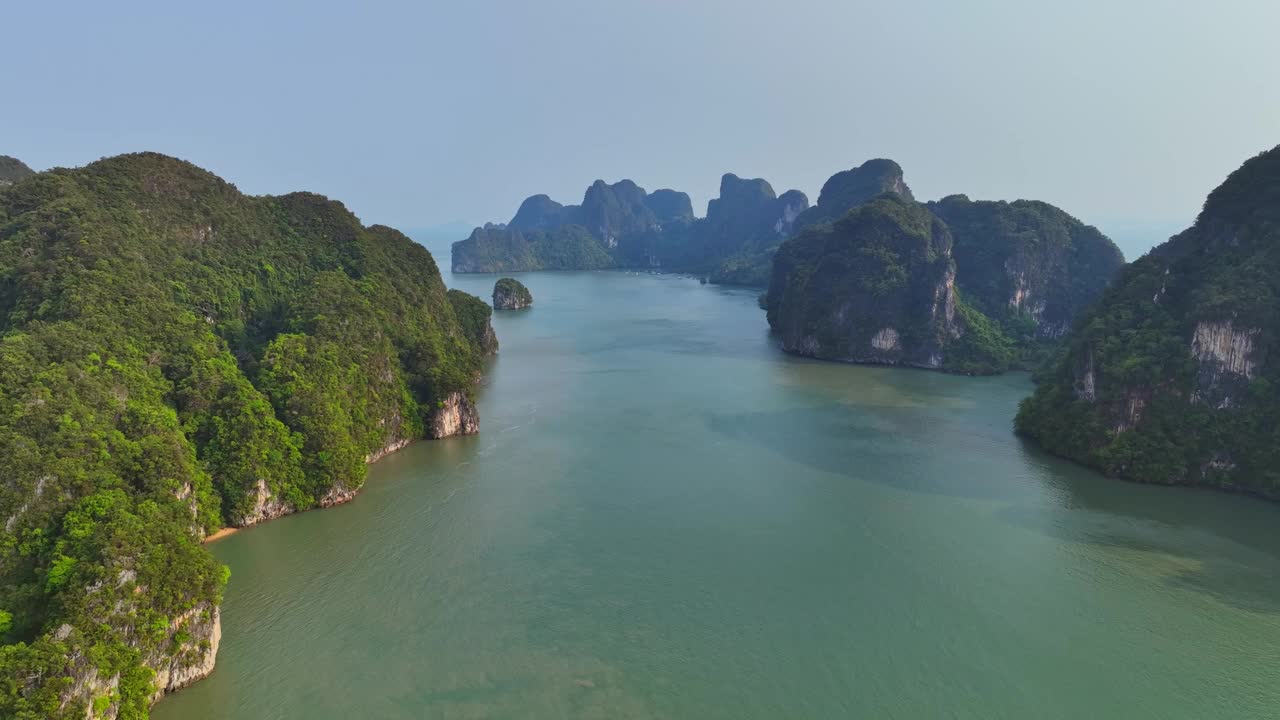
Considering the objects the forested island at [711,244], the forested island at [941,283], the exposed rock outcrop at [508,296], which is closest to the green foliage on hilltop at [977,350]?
the forested island at [941,283]

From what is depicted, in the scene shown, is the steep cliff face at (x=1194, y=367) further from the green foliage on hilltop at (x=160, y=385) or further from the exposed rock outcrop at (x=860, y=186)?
the exposed rock outcrop at (x=860, y=186)

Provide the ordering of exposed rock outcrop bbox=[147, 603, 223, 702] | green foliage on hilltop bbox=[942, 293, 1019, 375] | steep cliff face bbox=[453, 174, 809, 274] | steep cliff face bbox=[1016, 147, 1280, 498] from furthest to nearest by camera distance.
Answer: steep cliff face bbox=[453, 174, 809, 274] < green foliage on hilltop bbox=[942, 293, 1019, 375] < steep cliff face bbox=[1016, 147, 1280, 498] < exposed rock outcrop bbox=[147, 603, 223, 702]

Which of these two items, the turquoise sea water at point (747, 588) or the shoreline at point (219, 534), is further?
the shoreline at point (219, 534)

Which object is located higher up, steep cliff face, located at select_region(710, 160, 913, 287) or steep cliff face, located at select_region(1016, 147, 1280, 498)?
steep cliff face, located at select_region(710, 160, 913, 287)

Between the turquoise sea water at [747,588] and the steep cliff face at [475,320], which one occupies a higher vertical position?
the steep cliff face at [475,320]

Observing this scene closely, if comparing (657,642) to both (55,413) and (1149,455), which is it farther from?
(1149,455)

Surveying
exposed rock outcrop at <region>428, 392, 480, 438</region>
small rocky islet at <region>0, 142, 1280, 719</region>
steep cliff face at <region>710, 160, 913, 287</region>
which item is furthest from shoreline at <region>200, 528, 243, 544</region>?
steep cliff face at <region>710, 160, 913, 287</region>

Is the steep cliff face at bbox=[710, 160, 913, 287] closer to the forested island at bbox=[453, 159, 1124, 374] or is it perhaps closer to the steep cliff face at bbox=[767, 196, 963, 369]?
the forested island at bbox=[453, 159, 1124, 374]
